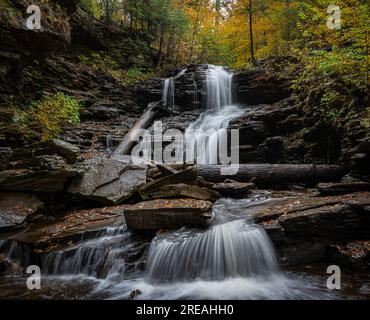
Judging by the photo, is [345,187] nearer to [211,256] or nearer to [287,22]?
[211,256]

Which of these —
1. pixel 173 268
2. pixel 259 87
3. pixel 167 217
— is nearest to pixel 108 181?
pixel 167 217

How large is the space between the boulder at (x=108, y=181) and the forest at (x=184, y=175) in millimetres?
38

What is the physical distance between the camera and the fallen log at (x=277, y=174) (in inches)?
340

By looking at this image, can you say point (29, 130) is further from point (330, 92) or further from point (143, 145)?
point (330, 92)

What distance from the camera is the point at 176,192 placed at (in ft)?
22.7

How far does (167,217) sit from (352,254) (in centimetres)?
333

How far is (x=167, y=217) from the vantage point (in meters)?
5.82

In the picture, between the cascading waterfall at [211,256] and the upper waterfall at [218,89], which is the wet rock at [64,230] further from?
the upper waterfall at [218,89]

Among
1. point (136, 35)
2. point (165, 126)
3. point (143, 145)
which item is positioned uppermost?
point (136, 35)

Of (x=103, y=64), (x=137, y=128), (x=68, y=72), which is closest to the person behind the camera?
(x=137, y=128)

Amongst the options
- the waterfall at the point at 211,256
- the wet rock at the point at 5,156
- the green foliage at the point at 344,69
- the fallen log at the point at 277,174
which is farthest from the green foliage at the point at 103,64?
the waterfall at the point at 211,256

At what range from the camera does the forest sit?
5.12 m

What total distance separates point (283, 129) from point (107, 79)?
36.9 ft

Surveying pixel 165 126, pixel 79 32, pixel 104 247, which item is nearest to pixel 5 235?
pixel 104 247
